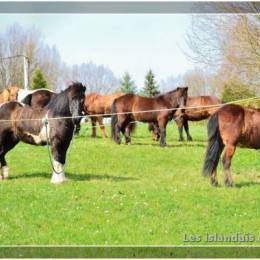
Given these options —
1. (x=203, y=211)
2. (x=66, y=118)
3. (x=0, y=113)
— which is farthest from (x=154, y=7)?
(x=0, y=113)

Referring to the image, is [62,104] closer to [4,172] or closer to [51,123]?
[51,123]

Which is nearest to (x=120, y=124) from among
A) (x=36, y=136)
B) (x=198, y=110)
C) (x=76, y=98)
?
(x=198, y=110)

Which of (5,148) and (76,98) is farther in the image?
(5,148)

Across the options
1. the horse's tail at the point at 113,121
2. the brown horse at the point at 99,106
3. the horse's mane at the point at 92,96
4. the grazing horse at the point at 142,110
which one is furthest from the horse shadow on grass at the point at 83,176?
the brown horse at the point at 99,106

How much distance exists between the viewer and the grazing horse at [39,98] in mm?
10526

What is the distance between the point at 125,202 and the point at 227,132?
2.17 metres

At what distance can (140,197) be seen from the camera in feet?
24.6

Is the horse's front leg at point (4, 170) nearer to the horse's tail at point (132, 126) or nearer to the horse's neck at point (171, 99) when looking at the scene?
the horse's neck at point (171, 99)

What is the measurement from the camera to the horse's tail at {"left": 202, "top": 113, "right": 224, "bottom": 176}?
8.37 metres

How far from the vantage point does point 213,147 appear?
8375 mm

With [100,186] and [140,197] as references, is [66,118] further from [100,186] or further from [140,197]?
[140,197]

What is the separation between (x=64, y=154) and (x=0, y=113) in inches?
52.3

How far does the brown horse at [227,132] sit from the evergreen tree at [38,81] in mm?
3034

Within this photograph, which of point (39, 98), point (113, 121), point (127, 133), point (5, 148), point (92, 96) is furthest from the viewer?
point (127, 133)
